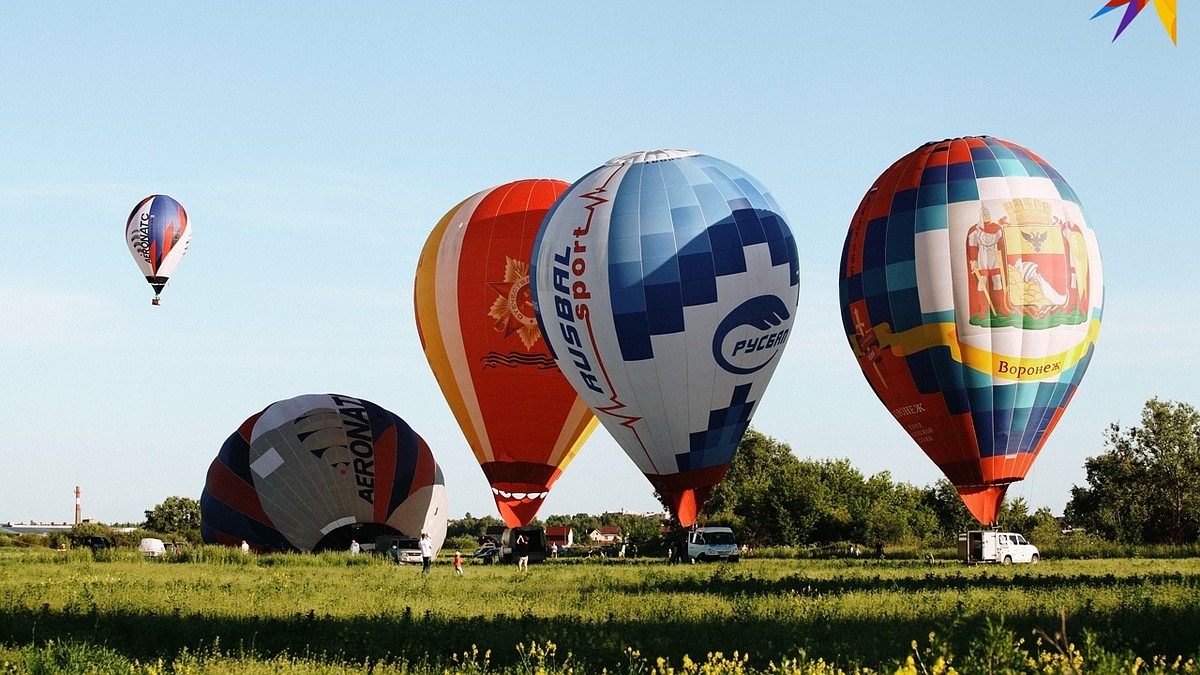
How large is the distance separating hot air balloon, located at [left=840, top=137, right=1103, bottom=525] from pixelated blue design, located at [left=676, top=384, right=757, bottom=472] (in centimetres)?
491

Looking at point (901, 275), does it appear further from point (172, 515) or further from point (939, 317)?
point (172, 515)

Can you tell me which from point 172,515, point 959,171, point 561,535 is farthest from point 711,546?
point 172,515

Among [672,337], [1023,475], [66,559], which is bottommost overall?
[66,559]

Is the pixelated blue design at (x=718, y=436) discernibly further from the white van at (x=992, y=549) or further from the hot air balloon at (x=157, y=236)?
the hot air balloon at (x=157, y=236)

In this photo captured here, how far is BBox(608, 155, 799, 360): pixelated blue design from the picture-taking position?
36.9 metres

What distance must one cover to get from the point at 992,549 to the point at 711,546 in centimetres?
933

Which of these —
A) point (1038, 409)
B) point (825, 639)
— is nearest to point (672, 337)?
point (1038, 409)

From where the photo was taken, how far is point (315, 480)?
146ft

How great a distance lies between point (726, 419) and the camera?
38.2 m

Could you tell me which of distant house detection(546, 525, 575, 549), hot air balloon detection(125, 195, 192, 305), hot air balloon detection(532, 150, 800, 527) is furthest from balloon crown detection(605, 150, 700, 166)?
distant house detection(546, 525, 575, 549)

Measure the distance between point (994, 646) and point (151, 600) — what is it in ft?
59.6

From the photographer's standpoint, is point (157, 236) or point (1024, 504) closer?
point (157, 236)

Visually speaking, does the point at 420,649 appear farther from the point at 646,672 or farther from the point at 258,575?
the point at 258,575

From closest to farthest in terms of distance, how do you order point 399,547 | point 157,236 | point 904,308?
point 904,308
point 399,547
point 157,236
